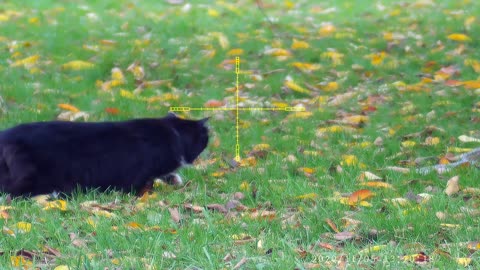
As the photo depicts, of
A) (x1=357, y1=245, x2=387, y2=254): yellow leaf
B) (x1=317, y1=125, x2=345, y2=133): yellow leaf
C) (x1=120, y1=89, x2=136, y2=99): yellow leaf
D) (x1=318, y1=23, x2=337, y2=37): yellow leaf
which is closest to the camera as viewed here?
(x1=357, y1=245, x2=387, y2=254): yellow leaf

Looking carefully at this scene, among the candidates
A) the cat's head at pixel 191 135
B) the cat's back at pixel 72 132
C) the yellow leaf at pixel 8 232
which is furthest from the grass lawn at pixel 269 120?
the cat's back at pixel 72 132

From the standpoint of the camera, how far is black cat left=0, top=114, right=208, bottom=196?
225 inches

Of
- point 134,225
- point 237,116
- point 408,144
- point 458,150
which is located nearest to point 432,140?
point 408,144

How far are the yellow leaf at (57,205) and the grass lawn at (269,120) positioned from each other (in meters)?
0.02

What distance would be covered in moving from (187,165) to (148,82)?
8.95 feet

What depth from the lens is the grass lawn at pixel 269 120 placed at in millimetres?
4449

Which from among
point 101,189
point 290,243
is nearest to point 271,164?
point 101,189

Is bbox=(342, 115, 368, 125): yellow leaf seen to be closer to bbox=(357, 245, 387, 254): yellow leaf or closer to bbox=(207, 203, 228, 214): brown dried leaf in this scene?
bbox=(207, 203, 228, 214): brown dried leaf

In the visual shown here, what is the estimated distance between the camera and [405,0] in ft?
44.6

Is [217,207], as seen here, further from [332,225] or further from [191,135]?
[191,135]

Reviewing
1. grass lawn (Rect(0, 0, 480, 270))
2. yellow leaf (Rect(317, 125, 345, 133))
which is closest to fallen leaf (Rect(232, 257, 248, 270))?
grass lawn (Rect(0, 0, 480, 270))

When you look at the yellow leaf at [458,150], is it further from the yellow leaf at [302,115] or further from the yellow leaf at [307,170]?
the yellow leaf at [302,115]

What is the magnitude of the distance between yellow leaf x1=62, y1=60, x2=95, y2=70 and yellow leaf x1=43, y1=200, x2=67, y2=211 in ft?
14.0

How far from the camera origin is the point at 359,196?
5.42m
